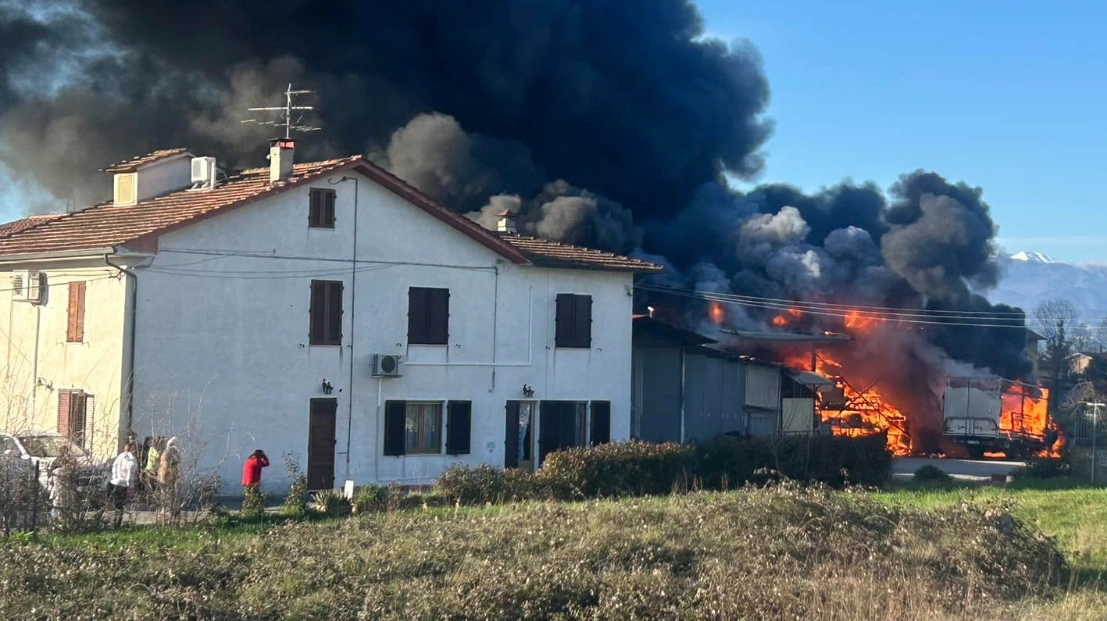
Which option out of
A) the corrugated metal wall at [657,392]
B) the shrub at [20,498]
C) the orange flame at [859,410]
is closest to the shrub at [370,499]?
the shrub at [20,498]

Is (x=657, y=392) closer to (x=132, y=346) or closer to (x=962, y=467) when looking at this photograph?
(x=962, y=467)

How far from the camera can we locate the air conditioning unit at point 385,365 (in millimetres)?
29188

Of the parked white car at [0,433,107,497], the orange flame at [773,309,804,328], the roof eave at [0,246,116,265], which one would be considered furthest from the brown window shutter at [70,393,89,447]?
the orange flame at [773,309,804,328]

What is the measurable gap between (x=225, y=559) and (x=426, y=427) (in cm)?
1623

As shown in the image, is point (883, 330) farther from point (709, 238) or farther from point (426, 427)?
point (426, 427)

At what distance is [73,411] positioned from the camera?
27781 mm

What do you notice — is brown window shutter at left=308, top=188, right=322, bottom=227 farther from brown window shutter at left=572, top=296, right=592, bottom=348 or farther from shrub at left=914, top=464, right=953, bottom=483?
shrub at left=914, top=464, right=953, bottom=483

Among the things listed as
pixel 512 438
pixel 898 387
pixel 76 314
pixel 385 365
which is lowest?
pixel 512 438

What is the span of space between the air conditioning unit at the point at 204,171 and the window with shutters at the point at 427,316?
5780mm

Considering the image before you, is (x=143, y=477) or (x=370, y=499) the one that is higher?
(x=143, y=477)

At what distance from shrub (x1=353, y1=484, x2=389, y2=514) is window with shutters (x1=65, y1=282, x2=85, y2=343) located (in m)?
9.11

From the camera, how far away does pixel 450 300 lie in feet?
101

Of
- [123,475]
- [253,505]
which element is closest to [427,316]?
[253,505]

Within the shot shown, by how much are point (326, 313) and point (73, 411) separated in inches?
220
